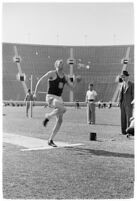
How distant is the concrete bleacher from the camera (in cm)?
784

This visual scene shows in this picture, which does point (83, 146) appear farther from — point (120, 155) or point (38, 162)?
point (38, 162)

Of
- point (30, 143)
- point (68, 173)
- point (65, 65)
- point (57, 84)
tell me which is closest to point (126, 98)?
point (65, 65)

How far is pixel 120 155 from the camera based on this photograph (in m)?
4.90

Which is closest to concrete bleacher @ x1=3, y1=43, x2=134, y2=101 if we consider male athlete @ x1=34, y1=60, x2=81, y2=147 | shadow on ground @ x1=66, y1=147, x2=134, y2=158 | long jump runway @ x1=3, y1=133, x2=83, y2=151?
male athlete @ x1=34, y1=60, x2=81, y2=147

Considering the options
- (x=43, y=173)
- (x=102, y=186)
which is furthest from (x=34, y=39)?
(x=102, y=186)

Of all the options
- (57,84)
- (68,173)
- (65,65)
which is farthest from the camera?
(65,65)

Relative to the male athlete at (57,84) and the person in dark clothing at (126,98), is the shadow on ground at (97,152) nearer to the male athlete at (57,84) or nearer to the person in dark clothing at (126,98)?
the male athlete at (57,84)

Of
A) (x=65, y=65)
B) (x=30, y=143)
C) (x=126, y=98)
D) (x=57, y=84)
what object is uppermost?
(x=65, y=65)

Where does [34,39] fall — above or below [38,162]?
above

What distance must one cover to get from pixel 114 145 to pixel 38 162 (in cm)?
197

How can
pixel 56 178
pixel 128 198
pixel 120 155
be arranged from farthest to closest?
pixel 120 155 → pixel 56 178 → pixel 128 198

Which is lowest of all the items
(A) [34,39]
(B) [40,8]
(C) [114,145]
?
(C) [114,145]

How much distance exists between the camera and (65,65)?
8.78 metres

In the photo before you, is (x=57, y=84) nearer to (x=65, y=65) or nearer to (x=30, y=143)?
(x=30, y=143)
